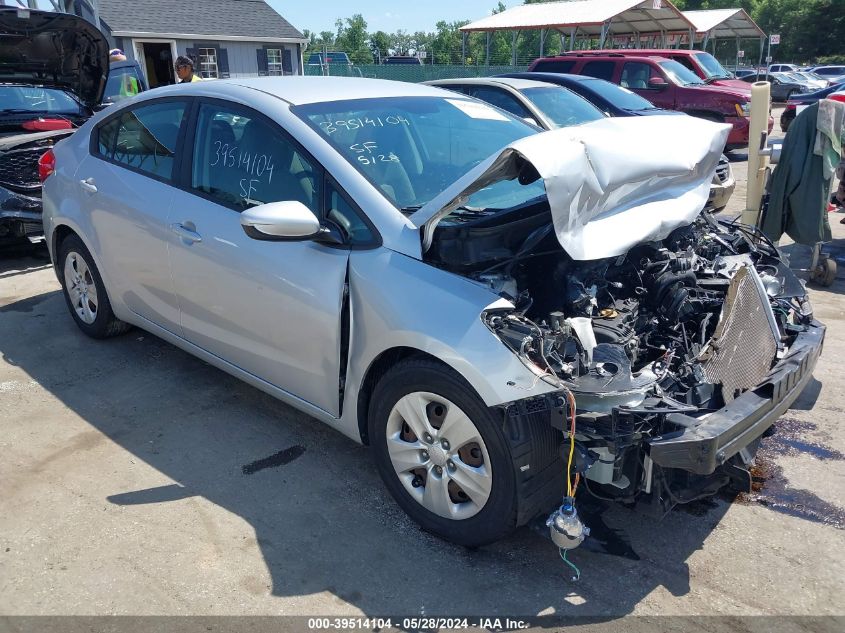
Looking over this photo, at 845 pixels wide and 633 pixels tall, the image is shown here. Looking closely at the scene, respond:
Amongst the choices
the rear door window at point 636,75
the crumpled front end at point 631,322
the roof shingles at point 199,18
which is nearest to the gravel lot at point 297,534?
the crumpled front end at point 631,322

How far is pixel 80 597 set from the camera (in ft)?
8.91

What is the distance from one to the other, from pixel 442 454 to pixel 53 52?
20.5 feet

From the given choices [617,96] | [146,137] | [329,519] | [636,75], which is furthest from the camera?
[636,75]

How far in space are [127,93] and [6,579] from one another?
795 centimetres

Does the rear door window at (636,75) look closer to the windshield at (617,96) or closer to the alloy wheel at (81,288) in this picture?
the windshield at (617,96)

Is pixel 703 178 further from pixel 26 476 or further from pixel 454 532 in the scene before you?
pixel 26 476

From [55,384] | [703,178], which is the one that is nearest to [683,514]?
[703,178]

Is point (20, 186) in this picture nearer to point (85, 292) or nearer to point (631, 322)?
point (85, 292)

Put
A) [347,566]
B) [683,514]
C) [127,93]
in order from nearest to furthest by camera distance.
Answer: [347,566] < [683,514] < [127,93]

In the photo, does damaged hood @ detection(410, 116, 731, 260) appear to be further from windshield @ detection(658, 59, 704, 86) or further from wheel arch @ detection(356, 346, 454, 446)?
windshield @ detection(658, 59, 704, 86)

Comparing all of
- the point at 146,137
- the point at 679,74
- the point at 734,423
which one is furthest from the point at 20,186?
the point at 679,74

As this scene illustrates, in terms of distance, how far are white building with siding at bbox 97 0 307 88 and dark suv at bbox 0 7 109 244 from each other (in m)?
18.0

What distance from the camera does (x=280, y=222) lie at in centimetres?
296

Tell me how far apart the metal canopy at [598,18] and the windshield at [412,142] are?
73.6ft
